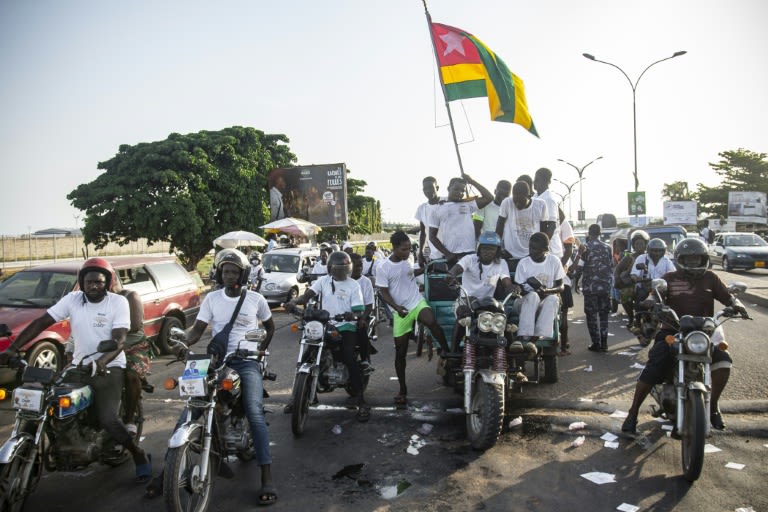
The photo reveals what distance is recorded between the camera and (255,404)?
14.5ft

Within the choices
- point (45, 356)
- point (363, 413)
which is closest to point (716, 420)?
point (363, 413)

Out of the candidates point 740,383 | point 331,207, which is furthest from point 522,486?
point 331,207

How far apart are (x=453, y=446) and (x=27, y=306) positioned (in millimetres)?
6489

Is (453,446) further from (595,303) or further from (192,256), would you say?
(192,256)

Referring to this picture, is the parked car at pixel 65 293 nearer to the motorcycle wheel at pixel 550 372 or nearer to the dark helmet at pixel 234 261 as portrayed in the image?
the dark helmet at pixel 234 261

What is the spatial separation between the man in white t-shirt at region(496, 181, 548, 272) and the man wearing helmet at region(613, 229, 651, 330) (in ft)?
8.63

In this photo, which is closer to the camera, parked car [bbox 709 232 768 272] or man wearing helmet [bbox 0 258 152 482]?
man wearing helmet [bbox 0 258 152 482]

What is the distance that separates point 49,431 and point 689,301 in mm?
5416

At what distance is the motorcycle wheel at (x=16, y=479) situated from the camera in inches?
143

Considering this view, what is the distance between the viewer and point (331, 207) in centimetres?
3697

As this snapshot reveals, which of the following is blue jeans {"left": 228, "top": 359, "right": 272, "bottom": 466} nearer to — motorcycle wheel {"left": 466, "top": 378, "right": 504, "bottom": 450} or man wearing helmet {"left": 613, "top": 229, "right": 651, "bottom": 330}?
motorcycle wheel {"left": 466, "top": 378, "right": 504, "bottom": 450}

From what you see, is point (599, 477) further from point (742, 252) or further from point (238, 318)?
point (742, 252)

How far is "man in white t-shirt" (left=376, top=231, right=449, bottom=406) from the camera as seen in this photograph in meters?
6.48

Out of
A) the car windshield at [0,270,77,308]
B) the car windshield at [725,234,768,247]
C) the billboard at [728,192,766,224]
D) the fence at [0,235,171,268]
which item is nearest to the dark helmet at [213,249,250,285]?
the car windshield at [0,270,77,308]
